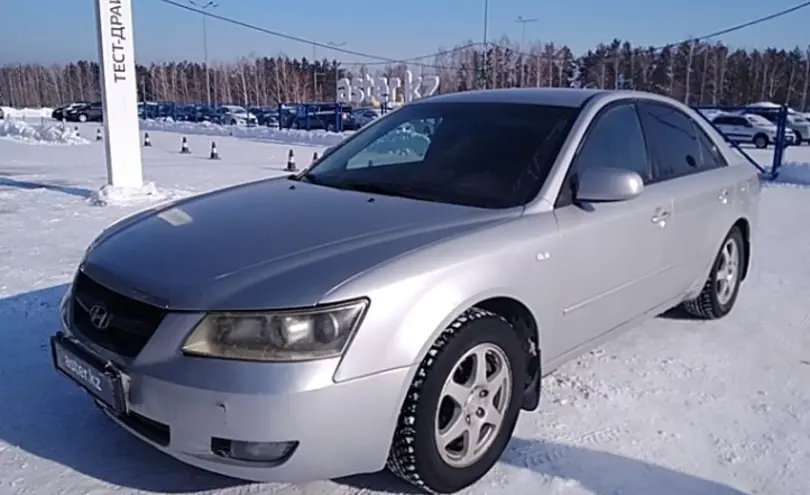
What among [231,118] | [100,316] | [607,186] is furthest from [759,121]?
[100,316]

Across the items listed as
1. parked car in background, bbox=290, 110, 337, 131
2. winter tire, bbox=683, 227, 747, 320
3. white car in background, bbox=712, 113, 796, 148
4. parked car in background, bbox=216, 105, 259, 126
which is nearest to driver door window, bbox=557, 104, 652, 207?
winter tire, bbox=683, 227, 747, 320

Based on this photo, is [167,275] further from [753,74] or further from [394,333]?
[753,74]

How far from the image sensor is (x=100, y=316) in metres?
2.48

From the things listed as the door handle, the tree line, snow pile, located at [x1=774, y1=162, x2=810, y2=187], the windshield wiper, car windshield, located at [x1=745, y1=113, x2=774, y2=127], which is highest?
the tree line

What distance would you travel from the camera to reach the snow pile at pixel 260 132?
24703 millimetres

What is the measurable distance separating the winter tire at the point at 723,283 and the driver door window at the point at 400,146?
7.04 feet

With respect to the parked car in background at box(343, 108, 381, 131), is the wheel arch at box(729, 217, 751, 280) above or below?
below

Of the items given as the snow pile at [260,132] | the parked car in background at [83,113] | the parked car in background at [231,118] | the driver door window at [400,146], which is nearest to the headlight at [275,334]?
the driver door window at [400,146]

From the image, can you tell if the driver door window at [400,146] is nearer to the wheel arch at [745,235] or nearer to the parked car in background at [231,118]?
the wheel arch at [745,235]

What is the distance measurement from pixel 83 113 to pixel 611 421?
150ft

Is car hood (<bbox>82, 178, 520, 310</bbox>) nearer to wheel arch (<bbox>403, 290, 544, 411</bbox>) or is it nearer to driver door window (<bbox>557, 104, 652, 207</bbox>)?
wheel arch (<bbox>403, 290, 544, 411</bbox>)

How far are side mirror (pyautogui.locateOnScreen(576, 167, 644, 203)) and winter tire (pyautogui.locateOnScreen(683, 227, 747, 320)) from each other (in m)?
1.78

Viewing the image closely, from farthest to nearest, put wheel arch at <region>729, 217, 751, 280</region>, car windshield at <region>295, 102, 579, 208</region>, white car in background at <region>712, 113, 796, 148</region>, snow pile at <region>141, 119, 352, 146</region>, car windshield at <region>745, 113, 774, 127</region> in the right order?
car windshield at <region>745, 113, 774, 127</region> → white car in background at <region>712, 113, 796, 148</region> → snow pile at <region>141, 119, 352, 146</region> → wheel arch at <region>729, 217, 751, 280</region> → car windshield at <region>295, 102, 579, 208</region>

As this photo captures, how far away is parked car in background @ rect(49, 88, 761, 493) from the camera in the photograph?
2.18 m
